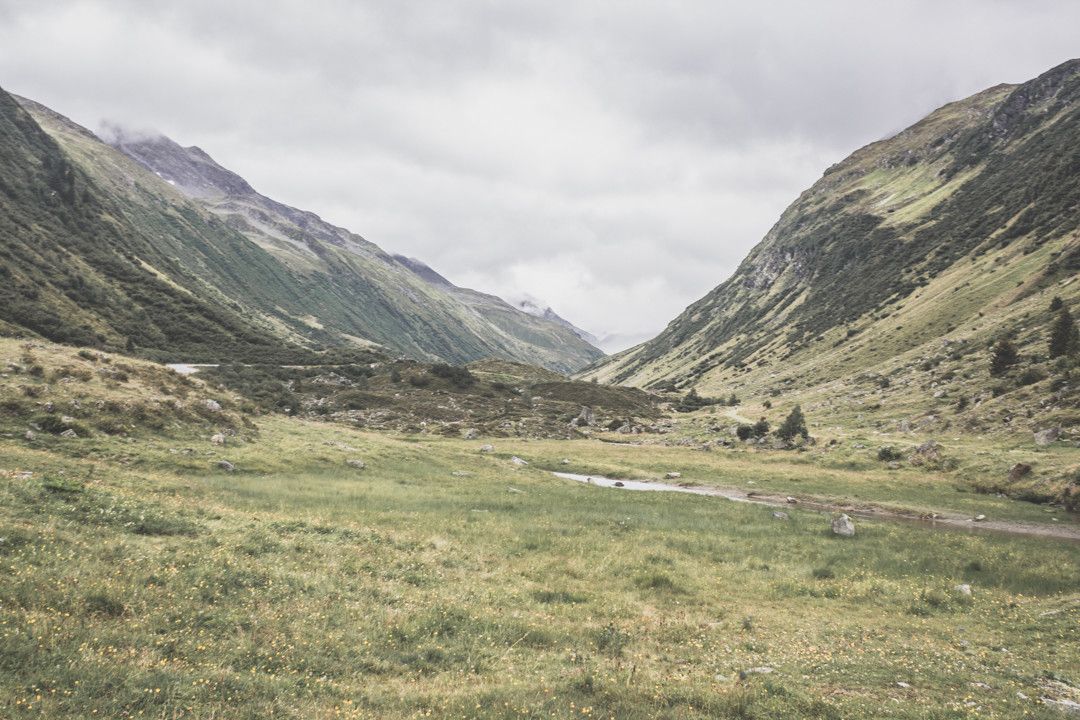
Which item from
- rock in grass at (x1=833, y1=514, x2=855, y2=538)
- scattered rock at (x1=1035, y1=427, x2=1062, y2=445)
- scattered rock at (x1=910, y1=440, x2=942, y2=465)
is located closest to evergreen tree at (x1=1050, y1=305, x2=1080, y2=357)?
scattered rock at (x1=1035, y1=427, x2=1062, y2=445)

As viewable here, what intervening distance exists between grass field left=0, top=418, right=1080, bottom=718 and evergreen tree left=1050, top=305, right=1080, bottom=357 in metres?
38.7

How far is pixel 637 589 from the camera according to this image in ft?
62.6

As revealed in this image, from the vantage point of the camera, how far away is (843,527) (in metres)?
29.7

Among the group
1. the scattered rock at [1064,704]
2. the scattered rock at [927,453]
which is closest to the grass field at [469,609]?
the scattered rock at [1064,704]

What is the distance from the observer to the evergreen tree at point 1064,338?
5303 centimetres

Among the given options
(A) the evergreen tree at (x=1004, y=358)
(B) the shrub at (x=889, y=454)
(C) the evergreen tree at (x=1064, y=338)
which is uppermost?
(C) the evergreen tree at (x=1064, y=338)

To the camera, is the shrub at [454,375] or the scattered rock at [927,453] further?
the shrub at [454,375]

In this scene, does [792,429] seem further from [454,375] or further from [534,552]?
[454,375]

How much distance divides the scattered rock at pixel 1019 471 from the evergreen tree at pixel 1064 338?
22172 mm

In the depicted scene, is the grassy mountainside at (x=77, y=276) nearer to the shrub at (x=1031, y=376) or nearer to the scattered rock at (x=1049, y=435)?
the scattered rock at (x=1049, y=435)

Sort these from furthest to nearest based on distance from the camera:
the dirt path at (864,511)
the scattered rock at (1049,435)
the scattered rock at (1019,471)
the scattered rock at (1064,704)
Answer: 1. the scattered rock at (1049,435)
2. the scattered rock at (1019,471)
3. the dirt path at (864,511)
4. the scattered rock at (1064,704)

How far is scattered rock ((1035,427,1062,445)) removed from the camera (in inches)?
1687

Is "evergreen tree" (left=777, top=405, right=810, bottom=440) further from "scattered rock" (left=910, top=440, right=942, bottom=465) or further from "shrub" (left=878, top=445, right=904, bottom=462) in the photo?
"scattered rock" (left=910, top=440, right=942, bottom=465)

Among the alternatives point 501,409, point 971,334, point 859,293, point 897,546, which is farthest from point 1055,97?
point 897,546
